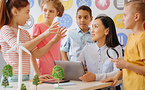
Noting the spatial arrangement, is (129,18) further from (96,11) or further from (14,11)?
(96,11)

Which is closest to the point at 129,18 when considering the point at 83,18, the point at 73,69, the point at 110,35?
the point at 110,35

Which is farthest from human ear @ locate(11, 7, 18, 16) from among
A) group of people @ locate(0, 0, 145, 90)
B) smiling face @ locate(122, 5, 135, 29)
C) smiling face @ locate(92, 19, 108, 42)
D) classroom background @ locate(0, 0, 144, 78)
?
classroom background @ locate(0, 0, 144, 78)

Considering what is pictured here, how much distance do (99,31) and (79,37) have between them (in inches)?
24.8

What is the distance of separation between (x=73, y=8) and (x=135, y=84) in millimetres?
2037

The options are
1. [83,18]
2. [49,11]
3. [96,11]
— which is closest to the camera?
[49,11]

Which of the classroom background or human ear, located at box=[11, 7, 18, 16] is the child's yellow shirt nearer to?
human ear, located at box=[11, 7, 18, 16]

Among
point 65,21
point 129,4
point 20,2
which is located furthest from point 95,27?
point 65,21

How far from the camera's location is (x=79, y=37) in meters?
2.67

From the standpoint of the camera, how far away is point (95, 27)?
2.10 m

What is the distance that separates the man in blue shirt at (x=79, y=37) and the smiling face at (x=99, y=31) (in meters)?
0.51

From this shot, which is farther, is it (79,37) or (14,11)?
(79,37)

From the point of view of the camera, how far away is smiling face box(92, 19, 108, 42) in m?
2.06

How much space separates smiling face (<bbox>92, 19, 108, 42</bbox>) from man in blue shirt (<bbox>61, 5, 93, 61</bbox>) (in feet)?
1.66

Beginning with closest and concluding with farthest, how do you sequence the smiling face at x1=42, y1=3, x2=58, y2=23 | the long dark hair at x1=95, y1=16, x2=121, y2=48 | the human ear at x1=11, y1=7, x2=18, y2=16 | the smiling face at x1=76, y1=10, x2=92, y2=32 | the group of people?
1. the group of people
2. the human ear at x1=11, y1=7, x2=18, y2=16
3. the long dark hair at x1=95, y1=16, x2=121, y2=48
4. the smiling face at x1=42, y1=3, x2=58, y2=23
5. the smiling face at x1=76, y1=10, x2=92, y2=32
